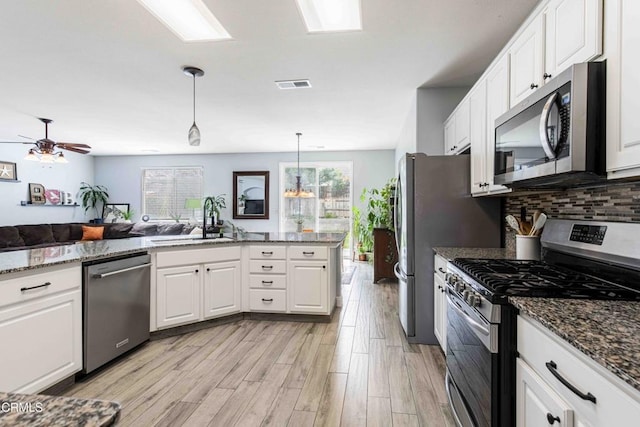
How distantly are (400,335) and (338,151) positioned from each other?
5125 millimetres

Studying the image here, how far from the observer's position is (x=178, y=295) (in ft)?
9.88

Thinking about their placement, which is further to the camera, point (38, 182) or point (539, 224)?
point (38, 182)

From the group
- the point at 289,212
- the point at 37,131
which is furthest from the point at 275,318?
the point at 37,131

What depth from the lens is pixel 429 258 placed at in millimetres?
2777

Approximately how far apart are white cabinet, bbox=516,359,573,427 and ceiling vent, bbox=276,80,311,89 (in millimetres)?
3106

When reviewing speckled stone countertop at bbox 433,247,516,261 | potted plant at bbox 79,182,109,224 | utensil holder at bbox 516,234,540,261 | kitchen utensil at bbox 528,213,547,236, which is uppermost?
potted plant at bbox 79,182,109,224

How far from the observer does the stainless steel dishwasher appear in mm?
2221

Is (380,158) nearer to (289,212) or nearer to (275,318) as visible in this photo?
(289,212)

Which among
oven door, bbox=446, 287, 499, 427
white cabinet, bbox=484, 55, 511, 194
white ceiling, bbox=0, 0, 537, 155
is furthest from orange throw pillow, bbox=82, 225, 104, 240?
white cabinet, bbox=484, 55, 511, 194

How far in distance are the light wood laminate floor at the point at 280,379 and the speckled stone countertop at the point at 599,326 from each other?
1054mm

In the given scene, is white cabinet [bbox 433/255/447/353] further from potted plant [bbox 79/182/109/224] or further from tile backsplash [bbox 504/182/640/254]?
potted plant [bbox 79/182/109/224]

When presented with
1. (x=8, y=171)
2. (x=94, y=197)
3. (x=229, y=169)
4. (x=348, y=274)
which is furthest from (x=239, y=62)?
(x=94, y=197)

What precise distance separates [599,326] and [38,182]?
8.77 meters

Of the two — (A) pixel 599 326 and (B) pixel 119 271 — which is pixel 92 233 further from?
A: (A) pixel 599 326
